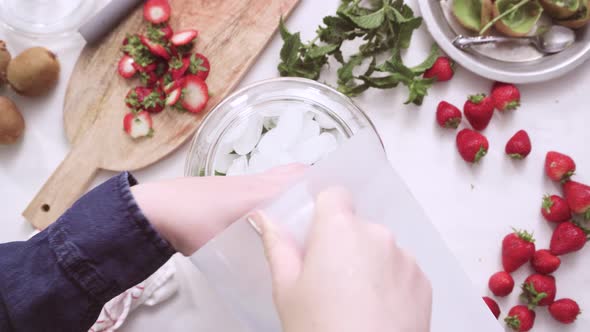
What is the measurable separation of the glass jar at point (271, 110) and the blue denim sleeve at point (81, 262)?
16 cm

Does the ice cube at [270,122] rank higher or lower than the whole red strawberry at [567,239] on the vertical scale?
higher

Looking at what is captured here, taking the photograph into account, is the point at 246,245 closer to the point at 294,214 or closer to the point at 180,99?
the point at 294,214

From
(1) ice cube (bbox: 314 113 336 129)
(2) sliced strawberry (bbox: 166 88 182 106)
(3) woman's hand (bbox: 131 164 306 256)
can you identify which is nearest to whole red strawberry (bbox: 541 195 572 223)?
(1) ice cube (bbox: 314 113 336 129)

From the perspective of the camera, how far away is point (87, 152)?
942 mm

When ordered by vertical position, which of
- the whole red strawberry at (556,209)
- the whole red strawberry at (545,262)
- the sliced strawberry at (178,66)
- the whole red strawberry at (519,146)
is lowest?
the whole red strawberry at (545,262)

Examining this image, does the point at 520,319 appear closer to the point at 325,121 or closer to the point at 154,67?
the point at 325,121

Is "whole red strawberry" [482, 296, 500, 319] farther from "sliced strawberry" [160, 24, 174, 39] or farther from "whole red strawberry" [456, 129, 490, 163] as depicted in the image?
"sliced strawberry" [160, 24, 174, 39]

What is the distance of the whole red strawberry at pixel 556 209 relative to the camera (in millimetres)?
970

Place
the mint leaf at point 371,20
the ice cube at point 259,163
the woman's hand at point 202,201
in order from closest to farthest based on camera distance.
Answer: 1. the woman's hand at point 202,201
2. the ice cube at point 259,163
3. the mint leaf at point 371,20

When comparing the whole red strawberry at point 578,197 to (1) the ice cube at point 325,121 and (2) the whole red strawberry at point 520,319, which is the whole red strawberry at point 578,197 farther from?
(1) the ice cube at point 325,121

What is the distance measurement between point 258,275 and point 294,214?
0.24 ft

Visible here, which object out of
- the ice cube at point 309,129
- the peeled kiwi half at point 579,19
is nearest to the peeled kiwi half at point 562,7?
the peeled kiwi half at point 579,19

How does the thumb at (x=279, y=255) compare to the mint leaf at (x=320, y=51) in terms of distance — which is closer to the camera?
the thumb at (x=279, y=255)

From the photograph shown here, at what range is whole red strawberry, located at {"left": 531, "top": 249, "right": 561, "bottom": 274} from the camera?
960 millimetres
